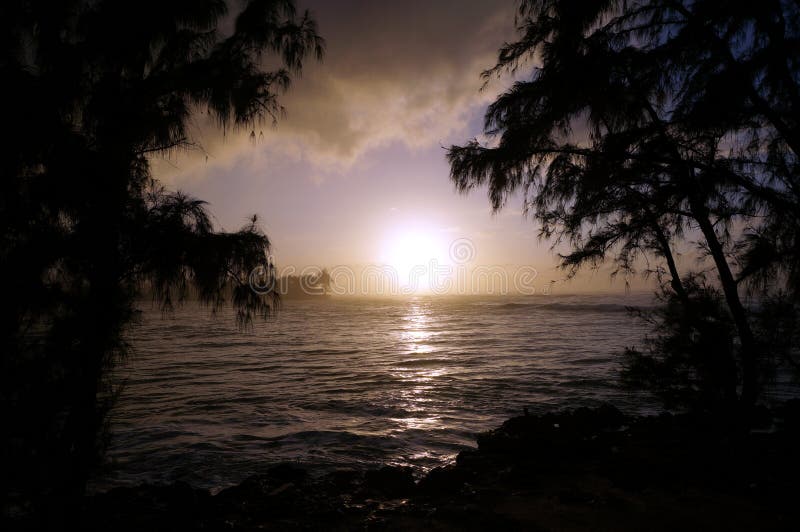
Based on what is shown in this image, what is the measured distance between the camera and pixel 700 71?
15.9 ft

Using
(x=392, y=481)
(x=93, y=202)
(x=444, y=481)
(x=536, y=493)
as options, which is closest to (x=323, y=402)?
(x=392, y=481)

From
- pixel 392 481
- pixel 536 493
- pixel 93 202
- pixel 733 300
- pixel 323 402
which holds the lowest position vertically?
pixel 323 402

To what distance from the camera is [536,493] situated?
18.0 ft

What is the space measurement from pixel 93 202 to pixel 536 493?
6972 millimetres

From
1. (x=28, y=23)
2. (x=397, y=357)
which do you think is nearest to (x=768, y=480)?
(x=28, y=23)

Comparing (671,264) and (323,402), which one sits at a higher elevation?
(671,264)

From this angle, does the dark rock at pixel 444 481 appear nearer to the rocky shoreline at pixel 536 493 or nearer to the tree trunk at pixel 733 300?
the rocky shoreline at pixel 536 493

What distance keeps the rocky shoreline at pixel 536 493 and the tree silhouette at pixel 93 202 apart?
1.74m

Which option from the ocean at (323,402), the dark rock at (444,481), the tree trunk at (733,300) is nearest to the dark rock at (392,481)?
the dark rock at (444,481)

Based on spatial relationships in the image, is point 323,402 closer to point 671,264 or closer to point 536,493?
point 536,493

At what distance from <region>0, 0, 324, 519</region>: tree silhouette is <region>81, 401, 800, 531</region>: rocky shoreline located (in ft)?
5.70

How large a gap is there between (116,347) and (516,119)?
592cm

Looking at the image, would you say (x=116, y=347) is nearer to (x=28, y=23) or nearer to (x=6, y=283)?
(x=6, y=283)

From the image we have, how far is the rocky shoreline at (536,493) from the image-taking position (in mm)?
4676
